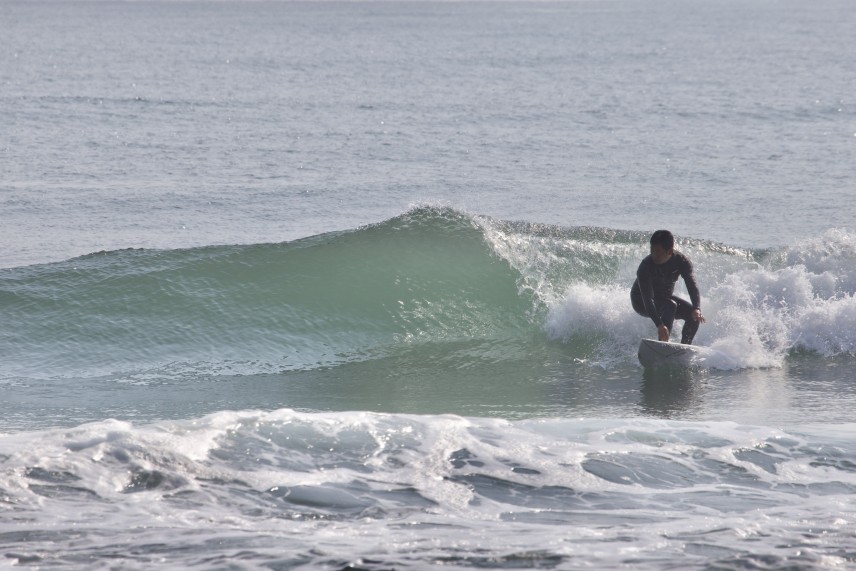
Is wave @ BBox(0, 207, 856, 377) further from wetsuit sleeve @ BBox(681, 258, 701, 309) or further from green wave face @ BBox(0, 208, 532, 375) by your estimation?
wetsuit sleeve @ BBox(681, 258, 701, 309)

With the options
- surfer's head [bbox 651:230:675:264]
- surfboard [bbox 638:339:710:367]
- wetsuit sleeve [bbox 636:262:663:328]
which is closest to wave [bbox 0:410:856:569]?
surfboard [bbox 638:339:710:367]

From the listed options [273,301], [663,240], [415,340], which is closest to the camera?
[663,240]

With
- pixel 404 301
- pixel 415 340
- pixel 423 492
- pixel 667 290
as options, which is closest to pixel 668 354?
pixel 667 290

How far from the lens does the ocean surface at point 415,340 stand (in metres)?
6.60

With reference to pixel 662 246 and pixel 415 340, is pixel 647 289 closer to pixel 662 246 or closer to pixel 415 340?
pixel 662 246

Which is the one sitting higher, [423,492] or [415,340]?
[415,340]

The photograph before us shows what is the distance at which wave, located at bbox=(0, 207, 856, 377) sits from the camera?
11.6 metres

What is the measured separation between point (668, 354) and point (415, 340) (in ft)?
10.0

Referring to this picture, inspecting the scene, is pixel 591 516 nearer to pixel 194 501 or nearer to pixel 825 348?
pixel 194 501

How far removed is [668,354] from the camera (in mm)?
10516

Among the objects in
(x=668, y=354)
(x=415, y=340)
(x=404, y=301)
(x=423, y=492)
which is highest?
(x=404, y=301)

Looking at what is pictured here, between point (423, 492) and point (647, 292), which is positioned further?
point (647, 292)

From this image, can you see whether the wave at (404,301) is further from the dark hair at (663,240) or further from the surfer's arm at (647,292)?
the dark hair at (663,240)

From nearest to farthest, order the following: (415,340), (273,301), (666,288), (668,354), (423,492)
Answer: (423,492)
(668,354)
(666,288)
(415,340)
(273,301)
